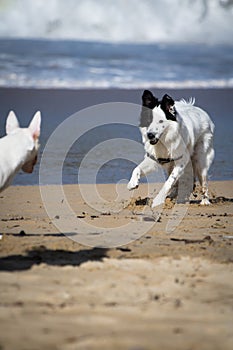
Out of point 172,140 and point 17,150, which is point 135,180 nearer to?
point 172,140

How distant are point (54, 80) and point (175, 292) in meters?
21.6

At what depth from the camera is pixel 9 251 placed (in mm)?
5648

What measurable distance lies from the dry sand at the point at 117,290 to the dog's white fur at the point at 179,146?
1.84 metres

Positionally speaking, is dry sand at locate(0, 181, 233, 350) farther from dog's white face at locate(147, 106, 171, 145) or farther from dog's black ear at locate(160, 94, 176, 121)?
dog's black ear at locate(160, 94, 176, 121)

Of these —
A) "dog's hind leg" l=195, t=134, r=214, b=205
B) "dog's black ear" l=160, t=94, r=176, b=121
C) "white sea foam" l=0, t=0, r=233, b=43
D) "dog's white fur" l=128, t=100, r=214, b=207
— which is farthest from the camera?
"white sea foam" l=0, t=0, r=233, b=43

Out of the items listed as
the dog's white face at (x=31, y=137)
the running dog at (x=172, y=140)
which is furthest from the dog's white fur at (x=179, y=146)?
the dog's white face at (x=31, y=137)

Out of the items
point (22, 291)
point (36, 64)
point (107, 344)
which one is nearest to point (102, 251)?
point (22, 291)

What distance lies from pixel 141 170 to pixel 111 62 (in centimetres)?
2080

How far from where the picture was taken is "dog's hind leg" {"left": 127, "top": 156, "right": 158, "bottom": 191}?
905 centimetres

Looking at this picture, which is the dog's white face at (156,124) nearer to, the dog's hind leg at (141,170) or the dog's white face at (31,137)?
A: the dog's hind leg at (141,170)

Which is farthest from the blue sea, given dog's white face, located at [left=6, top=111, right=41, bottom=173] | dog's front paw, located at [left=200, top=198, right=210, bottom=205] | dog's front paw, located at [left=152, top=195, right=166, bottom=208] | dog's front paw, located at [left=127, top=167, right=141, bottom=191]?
dog's white face, located at [left=6, top=111, right=41, bottom=173]

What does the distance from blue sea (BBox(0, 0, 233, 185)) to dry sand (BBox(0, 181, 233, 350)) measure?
5872 millimetres

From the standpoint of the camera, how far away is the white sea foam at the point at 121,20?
32719 millimetres

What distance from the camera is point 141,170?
9.21 metres
